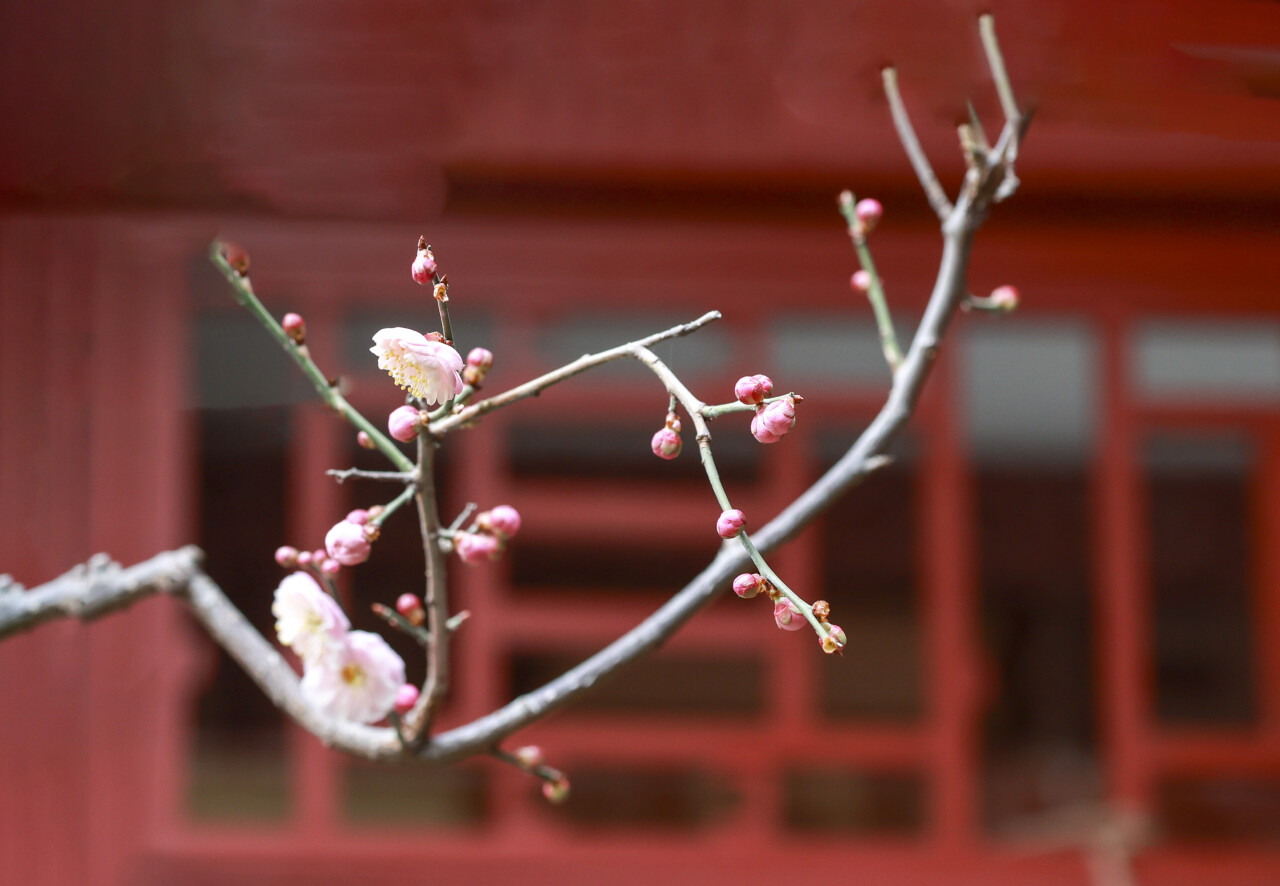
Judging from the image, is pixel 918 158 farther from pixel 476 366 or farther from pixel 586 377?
pixel 586 377

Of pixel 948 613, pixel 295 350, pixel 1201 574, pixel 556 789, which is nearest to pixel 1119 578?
pixel 948 613

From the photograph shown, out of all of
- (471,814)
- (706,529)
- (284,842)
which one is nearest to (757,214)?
(706,529)

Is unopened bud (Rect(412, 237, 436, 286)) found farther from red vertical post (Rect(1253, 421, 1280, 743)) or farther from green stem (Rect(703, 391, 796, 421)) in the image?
red vertical post (Rect(1253, 421, 1280, 743))

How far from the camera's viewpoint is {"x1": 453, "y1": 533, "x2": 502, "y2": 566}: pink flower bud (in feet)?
1.05

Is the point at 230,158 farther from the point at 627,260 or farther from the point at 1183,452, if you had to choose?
the point at 1183,452

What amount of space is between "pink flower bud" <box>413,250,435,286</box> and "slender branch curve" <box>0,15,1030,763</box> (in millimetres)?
39

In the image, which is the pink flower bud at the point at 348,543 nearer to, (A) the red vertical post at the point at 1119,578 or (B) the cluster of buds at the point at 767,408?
(B) the cluster of buds at the point at 767,408

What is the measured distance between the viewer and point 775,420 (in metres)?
0.29

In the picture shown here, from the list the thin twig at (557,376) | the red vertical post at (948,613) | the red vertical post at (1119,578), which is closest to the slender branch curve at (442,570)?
the thin twig at (557,376)

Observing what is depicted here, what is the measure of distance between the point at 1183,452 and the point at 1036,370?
1.74m

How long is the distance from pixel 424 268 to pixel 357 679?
0.54ft

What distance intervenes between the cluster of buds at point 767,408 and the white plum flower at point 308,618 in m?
0.17

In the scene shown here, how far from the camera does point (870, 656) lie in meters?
5.30

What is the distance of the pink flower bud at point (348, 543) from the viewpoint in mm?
311
